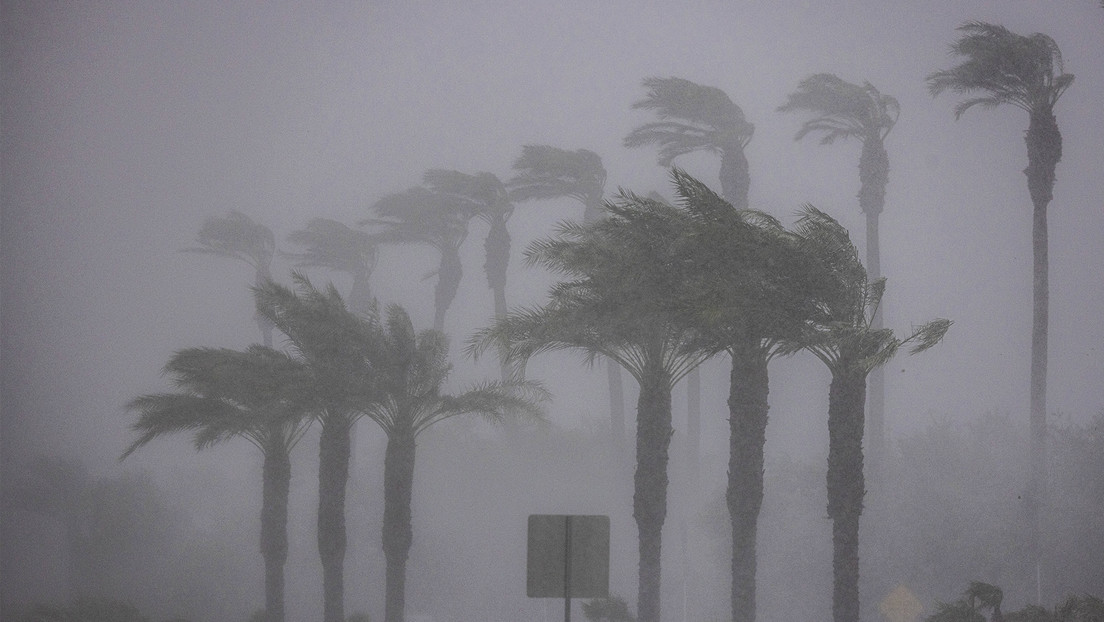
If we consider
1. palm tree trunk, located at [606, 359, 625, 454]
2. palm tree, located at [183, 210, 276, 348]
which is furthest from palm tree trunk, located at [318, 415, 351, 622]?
palm tree, located at [183, 210, 276, 348]

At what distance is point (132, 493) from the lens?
30.1 meters

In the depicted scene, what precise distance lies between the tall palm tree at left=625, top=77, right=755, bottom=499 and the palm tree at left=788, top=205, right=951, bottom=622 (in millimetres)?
13065

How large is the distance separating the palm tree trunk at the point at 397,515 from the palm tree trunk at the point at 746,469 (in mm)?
6595

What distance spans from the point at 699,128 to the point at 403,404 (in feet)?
48.8

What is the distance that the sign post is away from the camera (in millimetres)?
7973

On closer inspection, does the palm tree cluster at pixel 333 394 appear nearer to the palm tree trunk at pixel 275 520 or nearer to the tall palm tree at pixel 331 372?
the tall palm tree at pixel 331 372

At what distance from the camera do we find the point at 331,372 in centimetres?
1769

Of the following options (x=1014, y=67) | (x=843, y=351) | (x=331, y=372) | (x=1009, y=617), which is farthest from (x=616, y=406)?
(x=1009, y=617)

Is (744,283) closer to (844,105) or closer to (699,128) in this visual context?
(699,128)

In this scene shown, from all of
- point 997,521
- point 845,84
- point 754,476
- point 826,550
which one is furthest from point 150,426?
point 845,84

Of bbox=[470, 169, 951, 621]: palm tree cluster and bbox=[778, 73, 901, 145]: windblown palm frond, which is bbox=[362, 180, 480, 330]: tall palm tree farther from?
bbox=[470, 169, 951, 621]: palm tree cluster

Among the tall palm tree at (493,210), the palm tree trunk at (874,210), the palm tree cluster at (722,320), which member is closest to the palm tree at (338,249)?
the tall palm tree at (493,210)

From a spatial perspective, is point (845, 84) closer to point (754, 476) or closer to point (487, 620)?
point (754, 476)

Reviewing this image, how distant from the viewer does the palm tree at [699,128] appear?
90.1ft
